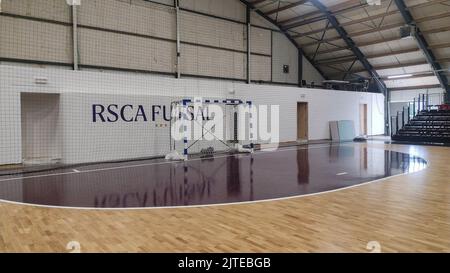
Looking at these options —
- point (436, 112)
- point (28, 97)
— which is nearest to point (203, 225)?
point (28, 97)

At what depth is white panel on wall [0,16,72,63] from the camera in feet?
31.4

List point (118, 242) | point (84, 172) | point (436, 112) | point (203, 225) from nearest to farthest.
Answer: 1. point (118, 242)
2. point (203, 225)
3. point (84, 172)
4. point (436, 112)

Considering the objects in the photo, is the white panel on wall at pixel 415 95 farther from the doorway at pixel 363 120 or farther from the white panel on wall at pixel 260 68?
the white panel on wall at pixel 260 68

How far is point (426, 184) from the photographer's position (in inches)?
242

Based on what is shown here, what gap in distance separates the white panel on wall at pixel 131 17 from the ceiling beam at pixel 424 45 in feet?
28.1

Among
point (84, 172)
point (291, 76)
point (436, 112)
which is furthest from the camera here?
point (291, 76)

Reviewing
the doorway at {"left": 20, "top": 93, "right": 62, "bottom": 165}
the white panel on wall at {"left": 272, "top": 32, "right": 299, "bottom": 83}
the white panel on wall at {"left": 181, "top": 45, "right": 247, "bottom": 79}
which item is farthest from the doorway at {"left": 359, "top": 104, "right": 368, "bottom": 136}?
the doorway at {"left": 20, "top": 93, "right": 62, "bottom": 165}

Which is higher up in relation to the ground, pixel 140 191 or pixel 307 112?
pixel 307 112

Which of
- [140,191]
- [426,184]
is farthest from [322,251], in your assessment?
[426,184]

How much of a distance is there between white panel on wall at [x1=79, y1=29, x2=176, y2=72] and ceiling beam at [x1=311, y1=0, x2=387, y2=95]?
6490 millimetres

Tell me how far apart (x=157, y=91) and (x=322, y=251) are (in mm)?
9081
